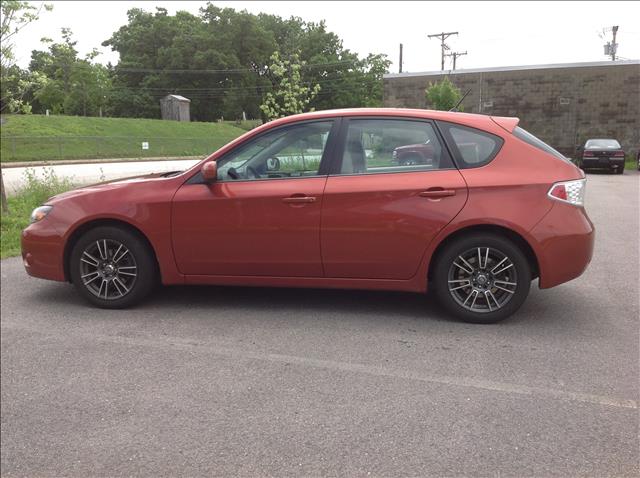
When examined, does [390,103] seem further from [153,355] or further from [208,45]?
[208,45]

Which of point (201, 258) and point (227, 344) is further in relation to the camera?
point (201, 258)

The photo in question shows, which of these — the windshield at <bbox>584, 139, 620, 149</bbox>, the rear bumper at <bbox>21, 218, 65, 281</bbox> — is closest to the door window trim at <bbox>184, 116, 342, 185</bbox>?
the rear bumper at <bbox>21, 218, 65, 281</bbox>

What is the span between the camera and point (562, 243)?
423 cm

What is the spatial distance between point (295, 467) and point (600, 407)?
1.76m

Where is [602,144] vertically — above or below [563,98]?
below

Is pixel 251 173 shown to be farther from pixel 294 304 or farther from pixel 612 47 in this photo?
pixel 612 47

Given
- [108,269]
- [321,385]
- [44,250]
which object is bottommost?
[321,385]

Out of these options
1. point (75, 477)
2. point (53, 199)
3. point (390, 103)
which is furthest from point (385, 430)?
point (390, 103)

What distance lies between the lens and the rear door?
4.29m

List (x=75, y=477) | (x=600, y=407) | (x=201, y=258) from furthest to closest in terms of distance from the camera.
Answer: (x=201, y=258), (x=600, y=407), (x=75, y=477)

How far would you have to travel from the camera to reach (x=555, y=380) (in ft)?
11.2

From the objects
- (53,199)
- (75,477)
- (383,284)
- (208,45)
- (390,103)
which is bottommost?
(75,477)

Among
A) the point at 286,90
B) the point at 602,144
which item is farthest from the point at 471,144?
the point at 602,144

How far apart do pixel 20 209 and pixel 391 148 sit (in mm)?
8013
